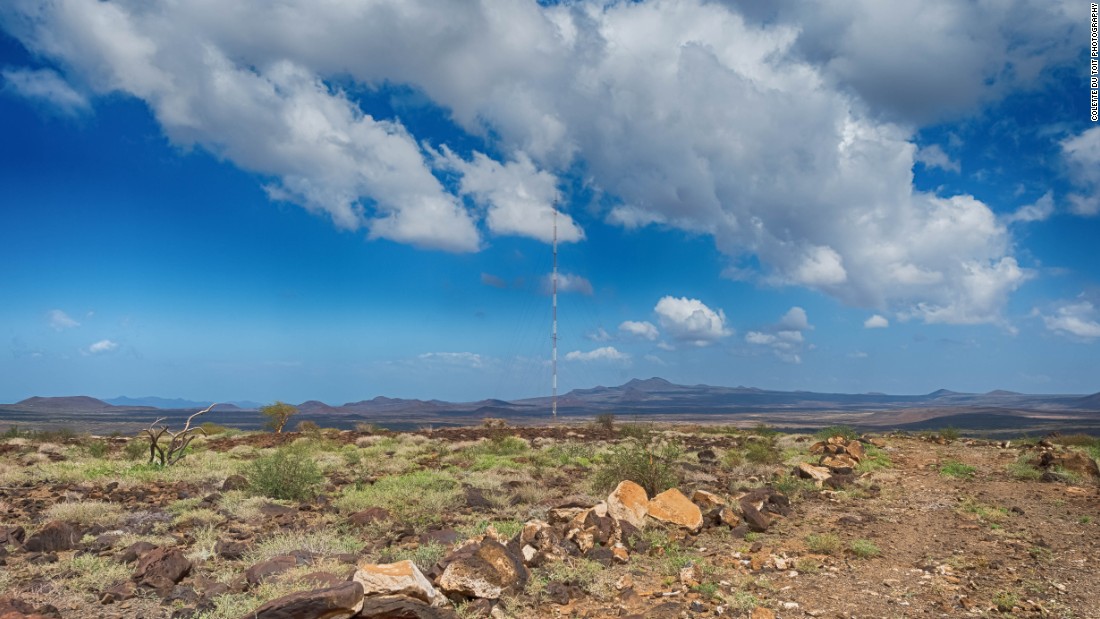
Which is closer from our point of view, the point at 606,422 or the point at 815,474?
the point at 815,474

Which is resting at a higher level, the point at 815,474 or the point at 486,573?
the point at 486,573

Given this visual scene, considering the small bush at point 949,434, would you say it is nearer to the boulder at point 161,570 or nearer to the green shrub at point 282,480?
the green shrub at point 282,480

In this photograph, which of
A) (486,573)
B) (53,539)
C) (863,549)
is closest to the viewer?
(486,573)

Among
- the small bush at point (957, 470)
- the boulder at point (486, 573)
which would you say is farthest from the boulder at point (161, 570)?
the small bush at point (957, 470)

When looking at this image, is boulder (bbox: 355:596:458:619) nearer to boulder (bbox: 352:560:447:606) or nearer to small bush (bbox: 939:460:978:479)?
boulder (bbox: 352:560:447:606)

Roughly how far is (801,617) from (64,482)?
18237 millimetres

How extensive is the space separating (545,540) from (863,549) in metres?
5.26

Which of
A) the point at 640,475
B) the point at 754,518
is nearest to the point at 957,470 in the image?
the point at 640,475

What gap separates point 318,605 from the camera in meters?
6.00

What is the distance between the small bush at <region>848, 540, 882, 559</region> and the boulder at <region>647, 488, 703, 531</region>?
261 cm

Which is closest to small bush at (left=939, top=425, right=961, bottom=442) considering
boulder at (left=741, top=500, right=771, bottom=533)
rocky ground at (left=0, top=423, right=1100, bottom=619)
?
rocky ground at (left=0, top=423, right=1100, bottom=619)

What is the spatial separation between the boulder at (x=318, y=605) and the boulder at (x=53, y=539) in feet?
19.8

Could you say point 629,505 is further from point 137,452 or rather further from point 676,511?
point 137,452

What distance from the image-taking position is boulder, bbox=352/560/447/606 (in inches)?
260
